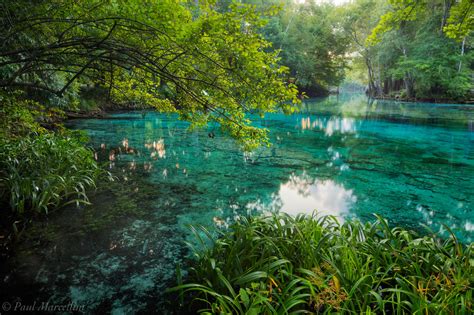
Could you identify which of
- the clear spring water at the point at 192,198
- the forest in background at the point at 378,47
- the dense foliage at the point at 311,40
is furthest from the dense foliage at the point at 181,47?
the dense foliage at the point at 311,40

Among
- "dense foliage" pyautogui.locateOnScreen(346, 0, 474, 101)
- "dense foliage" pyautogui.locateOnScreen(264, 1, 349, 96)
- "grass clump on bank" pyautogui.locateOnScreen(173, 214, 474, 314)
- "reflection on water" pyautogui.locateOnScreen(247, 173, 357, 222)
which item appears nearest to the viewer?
"grass clump on bank" pyautogui.locateOnScreen(173, 214, 474, 314)

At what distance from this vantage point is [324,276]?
8.19 ft

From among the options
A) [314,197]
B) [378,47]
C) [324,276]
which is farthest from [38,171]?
[378,47]

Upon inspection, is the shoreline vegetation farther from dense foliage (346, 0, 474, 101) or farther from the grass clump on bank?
dense foliage (346, 0, 474, 101)

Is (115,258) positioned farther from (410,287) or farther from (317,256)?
(410,287)

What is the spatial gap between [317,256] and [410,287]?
0.86 m

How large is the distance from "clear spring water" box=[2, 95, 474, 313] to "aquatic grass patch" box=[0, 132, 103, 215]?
1.10 feet

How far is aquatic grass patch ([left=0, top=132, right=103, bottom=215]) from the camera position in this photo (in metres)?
4.15

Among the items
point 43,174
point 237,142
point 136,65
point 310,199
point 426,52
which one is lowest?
point 310,199

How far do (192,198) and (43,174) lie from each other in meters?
2.64

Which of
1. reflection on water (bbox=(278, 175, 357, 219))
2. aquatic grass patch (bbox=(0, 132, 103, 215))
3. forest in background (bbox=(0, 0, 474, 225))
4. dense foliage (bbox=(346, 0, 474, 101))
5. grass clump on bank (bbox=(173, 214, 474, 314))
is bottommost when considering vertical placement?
reflection on water (bbox=(278, 175, 357, 219))

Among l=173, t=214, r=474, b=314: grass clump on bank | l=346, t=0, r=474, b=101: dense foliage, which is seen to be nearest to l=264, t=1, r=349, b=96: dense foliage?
Result: l=346, t=0, r=474, b=101: dense foliage

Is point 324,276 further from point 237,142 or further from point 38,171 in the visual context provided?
point 38,171

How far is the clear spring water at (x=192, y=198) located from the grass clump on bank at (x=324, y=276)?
1.86ft
